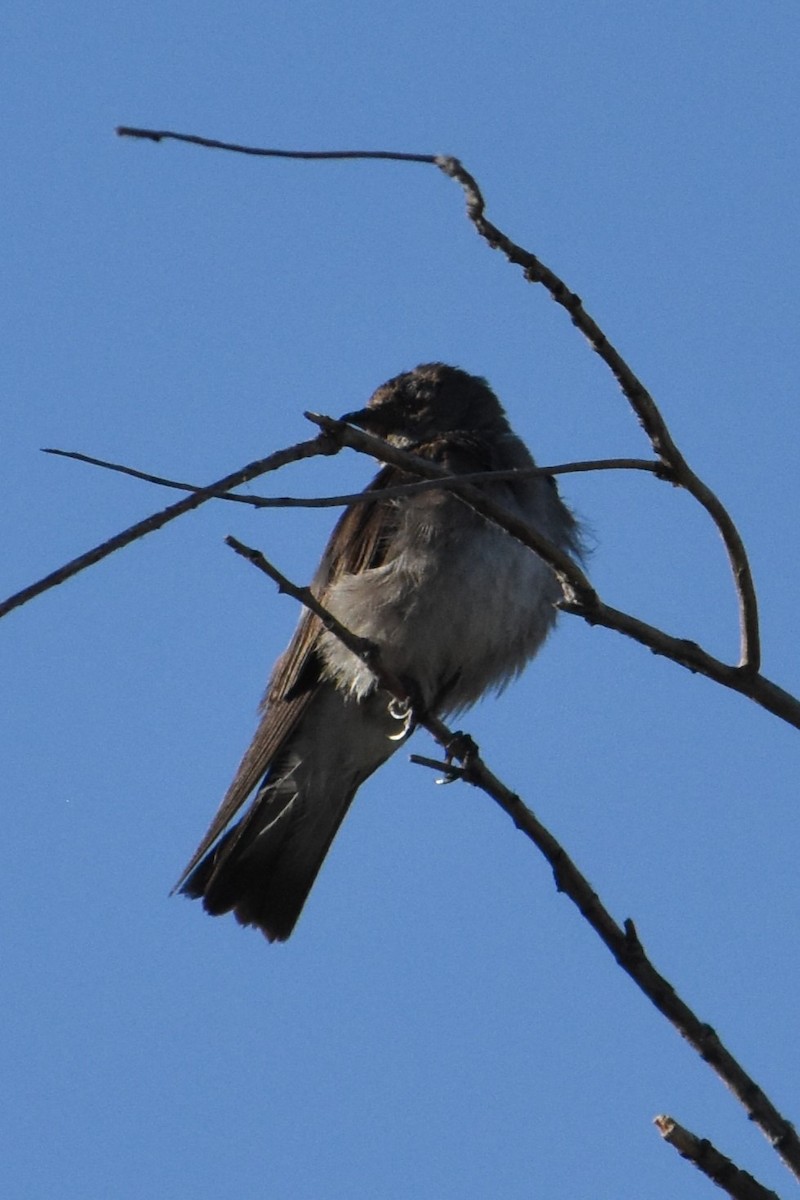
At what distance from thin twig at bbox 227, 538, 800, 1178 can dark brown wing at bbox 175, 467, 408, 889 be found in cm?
277

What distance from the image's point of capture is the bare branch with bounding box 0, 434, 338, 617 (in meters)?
2.84

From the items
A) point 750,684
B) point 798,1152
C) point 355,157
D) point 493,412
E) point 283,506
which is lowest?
→ point 798,1152

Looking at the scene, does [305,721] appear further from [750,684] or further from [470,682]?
[750,684]

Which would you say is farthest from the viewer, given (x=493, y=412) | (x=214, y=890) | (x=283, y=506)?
(x=493, y=412)

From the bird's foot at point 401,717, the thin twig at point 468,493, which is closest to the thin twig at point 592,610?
the thin twig at point 468,493

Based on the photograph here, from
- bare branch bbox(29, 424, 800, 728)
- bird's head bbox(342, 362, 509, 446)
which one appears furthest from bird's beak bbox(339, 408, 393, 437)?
bare branch bbox(29, 424, 800, 728)

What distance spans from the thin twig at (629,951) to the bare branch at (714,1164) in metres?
0.09

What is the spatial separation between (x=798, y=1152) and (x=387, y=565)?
409cm

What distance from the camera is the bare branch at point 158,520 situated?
2838mm

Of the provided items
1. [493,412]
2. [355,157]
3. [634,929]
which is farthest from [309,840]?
[355,157]

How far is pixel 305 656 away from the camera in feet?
24.0

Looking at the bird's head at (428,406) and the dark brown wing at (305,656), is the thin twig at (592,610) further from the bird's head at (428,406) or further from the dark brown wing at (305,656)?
the bird's head at (428,406)

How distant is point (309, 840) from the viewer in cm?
761

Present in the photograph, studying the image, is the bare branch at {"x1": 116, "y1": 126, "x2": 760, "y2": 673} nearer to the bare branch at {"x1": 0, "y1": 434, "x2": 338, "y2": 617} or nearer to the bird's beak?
the bare branch at {"x1": 0, "y1": 434, "x2": 338, "y2": 617}
